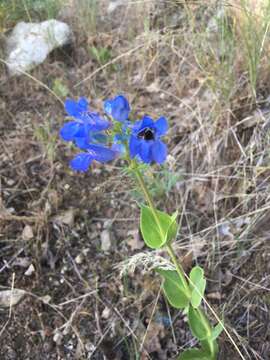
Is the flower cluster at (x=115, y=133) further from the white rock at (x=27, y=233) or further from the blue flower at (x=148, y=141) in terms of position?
the white rock at (x=27, y=233)

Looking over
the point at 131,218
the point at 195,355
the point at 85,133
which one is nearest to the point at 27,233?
the point at 131,218

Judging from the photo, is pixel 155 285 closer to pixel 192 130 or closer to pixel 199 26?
pixel 192 130

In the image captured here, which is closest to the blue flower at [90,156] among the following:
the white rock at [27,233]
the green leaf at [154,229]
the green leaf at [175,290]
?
the green leaf at [154,229]

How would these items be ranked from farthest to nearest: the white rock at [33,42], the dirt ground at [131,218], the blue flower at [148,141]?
the white rock at [33,42] → the dirt ground at [131,218] → the blue flower at [148,141]

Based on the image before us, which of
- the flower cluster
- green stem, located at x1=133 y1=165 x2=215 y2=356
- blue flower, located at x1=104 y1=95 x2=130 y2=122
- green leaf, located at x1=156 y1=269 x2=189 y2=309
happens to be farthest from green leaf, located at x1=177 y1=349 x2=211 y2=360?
blue flower, located at x1=104 y1=95 x2=130 y2=122

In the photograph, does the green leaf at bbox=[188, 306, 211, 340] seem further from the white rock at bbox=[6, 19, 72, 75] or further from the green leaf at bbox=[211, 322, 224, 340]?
the white rock at bbox=[6, 19, 72, 75]

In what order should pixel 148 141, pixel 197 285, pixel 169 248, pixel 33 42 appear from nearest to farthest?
1. pixel 148 141
2. pixel 169 248
3. pixel 197 285
4. pixel 33 42

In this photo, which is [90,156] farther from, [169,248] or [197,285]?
[197,285]
